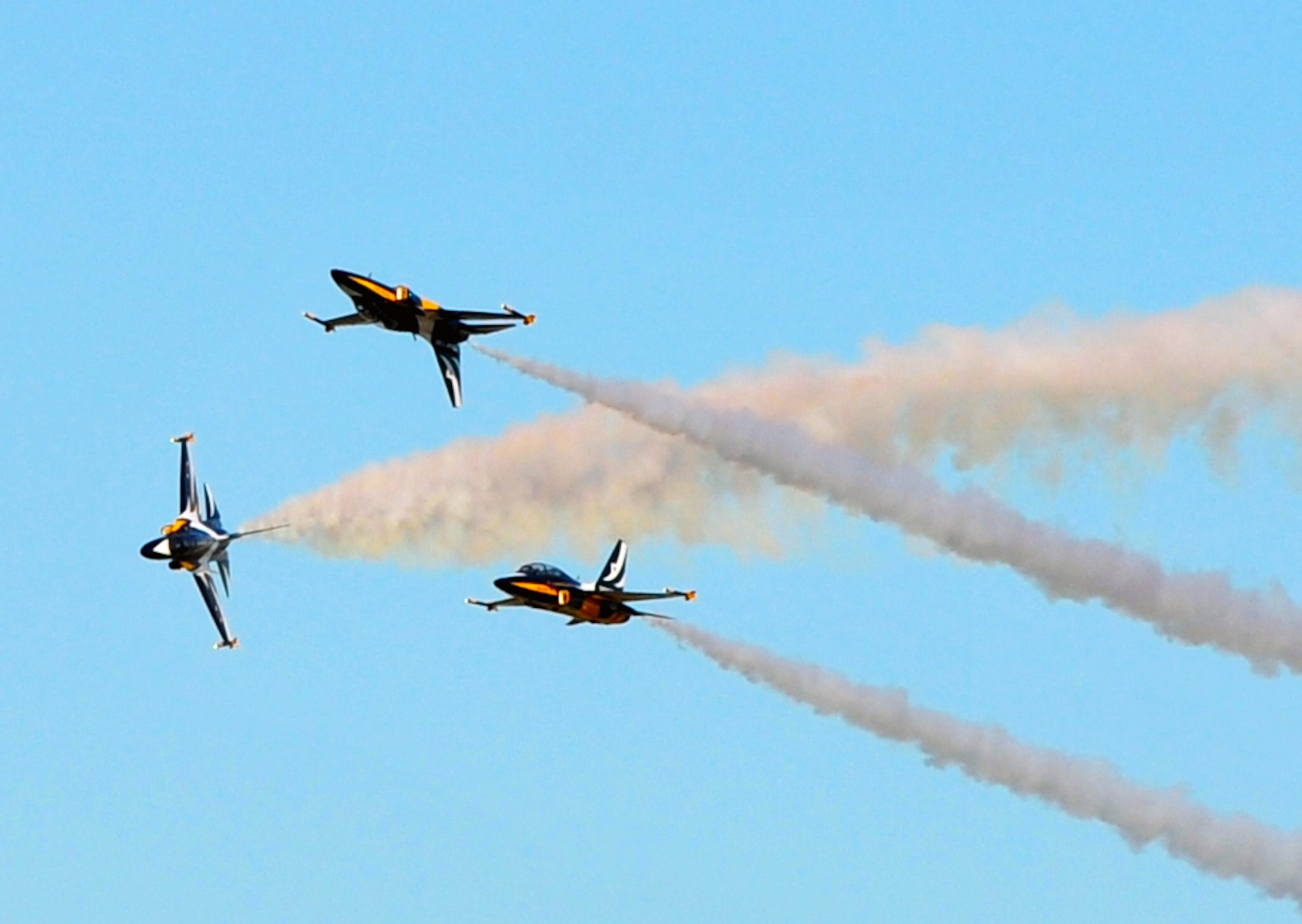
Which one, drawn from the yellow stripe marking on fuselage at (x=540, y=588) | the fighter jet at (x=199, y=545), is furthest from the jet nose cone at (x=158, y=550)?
the yellow stripe marking on fuselage at (x=540, y=588)

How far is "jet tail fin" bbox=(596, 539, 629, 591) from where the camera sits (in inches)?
2842

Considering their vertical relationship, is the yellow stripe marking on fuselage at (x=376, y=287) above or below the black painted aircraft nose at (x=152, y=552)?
above

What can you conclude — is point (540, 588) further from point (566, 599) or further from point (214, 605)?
point (214, 605)

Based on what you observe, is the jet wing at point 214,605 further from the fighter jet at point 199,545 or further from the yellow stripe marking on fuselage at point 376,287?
the yellow stripe marking on fuselage at point 376,287

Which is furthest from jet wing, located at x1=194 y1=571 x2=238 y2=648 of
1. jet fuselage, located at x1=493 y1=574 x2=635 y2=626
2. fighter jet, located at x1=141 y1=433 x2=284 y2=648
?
jet fuselage, located at x1=493 y1=574 x2=635 y2=626

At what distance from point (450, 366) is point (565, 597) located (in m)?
8.79

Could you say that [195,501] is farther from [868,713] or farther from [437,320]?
[868,713]

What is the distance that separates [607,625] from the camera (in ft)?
236

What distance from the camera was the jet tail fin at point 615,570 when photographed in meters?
72.2

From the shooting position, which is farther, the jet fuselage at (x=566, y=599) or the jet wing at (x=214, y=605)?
the jet wing at (x=214, y=605)

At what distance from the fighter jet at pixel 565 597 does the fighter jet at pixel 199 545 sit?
32.3 feet

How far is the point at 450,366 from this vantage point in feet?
242

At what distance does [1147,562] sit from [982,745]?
24.5 ft

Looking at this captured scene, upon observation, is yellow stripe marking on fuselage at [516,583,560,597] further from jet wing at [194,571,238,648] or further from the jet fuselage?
jet wing at [194,571,238,648]
